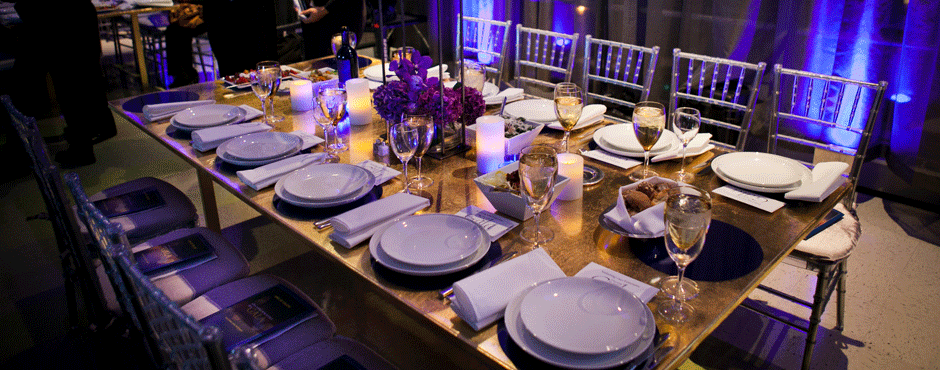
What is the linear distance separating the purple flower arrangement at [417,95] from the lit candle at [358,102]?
0.96 ft

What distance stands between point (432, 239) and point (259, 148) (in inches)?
31.4

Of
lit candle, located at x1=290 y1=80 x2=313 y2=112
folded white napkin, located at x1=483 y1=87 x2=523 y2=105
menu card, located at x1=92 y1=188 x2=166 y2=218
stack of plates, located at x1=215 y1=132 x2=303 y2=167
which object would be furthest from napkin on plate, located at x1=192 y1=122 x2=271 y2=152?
folded white napkin, located at x1=483 y1=87 x2=523 y2=105

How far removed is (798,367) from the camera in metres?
2.06

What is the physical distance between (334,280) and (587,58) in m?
1.42

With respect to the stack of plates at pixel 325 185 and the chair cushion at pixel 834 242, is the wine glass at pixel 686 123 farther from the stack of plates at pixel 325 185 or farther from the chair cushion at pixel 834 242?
the stack of plates at pixel 325 185

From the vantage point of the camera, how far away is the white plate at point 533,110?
209 cm

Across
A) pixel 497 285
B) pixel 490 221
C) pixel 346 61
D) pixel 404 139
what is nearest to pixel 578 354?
pixel 497 285

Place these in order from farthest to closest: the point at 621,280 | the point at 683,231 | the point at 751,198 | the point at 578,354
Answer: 1. the point at 751,198
2. the point at 621,280
3. the point at 683,231
4. the point at 578,354

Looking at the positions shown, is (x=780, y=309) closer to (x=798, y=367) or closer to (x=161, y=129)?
(x=798, y=367)

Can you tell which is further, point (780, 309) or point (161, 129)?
point (780, 309)

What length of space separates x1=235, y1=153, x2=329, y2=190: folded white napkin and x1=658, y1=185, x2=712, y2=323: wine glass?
1.03 meters

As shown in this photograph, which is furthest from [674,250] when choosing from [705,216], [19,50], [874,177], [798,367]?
[19,50]

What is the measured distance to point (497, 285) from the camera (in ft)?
3.68

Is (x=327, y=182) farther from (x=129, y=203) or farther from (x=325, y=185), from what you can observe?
(x=129, y=203)
